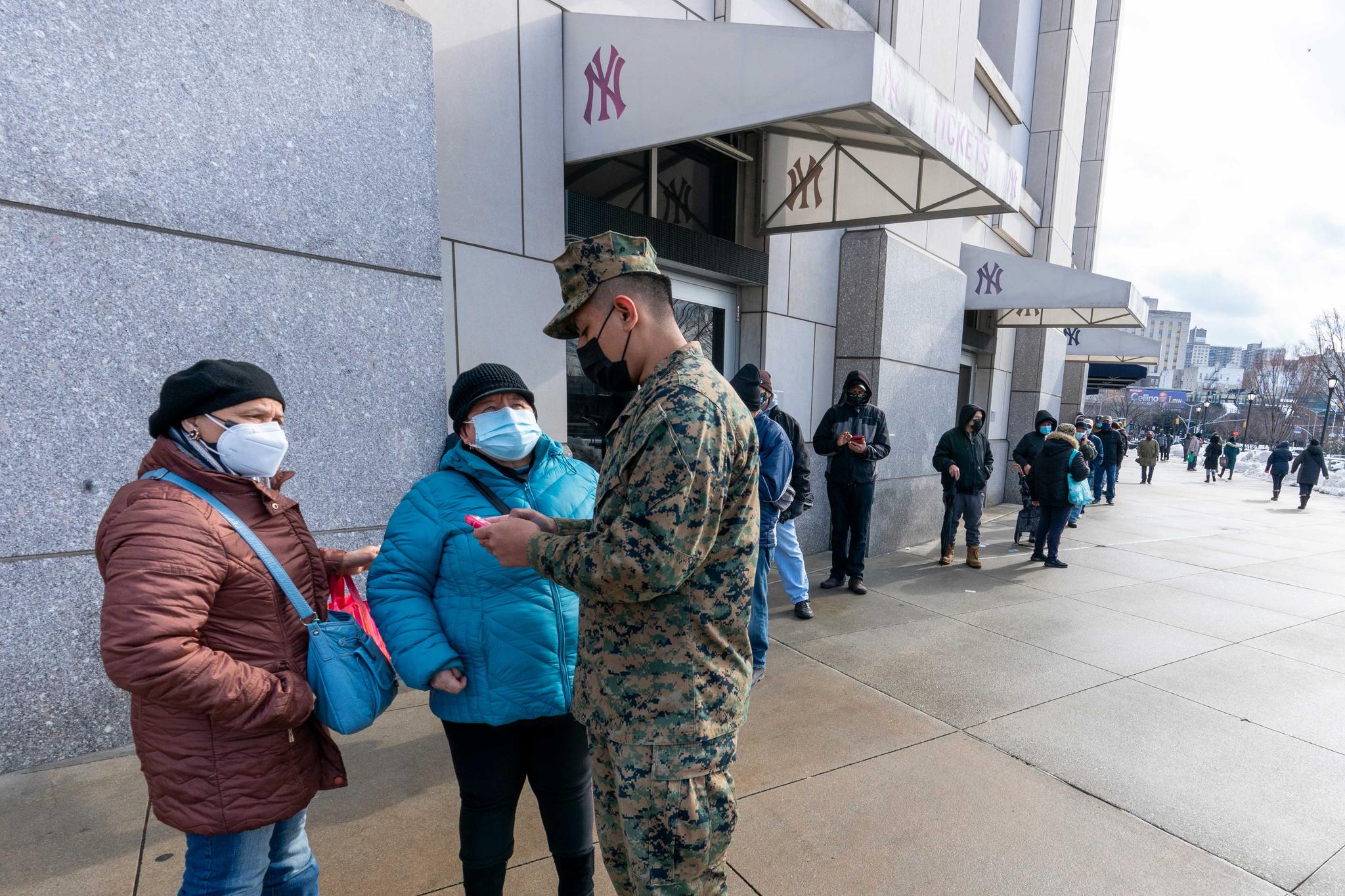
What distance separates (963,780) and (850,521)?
310 centimetres

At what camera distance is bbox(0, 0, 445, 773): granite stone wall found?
269cm

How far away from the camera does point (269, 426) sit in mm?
1643

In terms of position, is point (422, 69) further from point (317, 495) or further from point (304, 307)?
point (317, 495)

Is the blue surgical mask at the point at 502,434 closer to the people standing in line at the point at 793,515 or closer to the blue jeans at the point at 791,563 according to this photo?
the people standing in line at the point at 793,515

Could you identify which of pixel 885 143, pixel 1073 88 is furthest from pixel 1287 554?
pixel 1073 88

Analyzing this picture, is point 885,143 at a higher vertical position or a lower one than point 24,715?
higher

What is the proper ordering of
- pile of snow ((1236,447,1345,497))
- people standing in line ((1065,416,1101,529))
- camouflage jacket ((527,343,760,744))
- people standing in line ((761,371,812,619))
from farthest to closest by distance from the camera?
pile of snow ((1236,447,1345,497))
people standing in line ((1065,416,1101,529))
people standing in line ((761,371,812,619))
camouflage jacket ((527,343,760,744))

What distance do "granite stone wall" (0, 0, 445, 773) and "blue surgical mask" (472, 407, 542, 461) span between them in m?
2.03

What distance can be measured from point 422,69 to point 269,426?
290 centimetres

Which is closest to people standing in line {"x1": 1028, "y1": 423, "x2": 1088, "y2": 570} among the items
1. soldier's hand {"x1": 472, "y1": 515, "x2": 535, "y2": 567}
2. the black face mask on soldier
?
the black face mask on soldier

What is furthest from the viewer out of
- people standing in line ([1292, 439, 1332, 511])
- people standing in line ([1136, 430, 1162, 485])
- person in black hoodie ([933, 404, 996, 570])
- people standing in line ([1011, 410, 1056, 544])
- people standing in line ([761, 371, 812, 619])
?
people standing in line ([1136, 430, 1162, 485])

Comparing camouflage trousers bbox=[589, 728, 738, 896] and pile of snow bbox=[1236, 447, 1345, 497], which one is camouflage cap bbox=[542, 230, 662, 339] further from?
pile of snow bbox=[1236, 447, 1345, 497]

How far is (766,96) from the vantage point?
12.2 feet

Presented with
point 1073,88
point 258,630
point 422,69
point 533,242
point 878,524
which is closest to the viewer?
point 258,630
